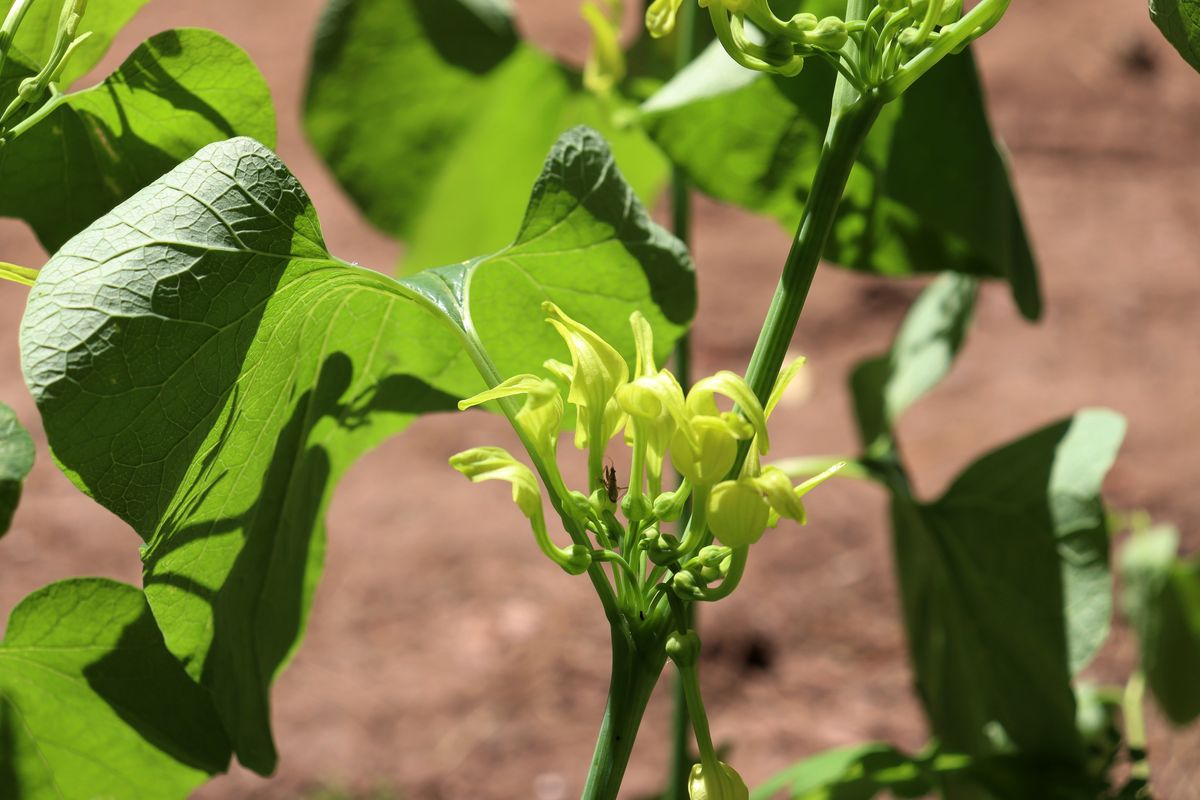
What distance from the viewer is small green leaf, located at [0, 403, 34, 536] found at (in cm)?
39

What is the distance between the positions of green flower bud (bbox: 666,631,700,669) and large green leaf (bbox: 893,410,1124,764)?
32cm

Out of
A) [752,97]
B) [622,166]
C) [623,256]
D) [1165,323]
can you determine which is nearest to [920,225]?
[752,97]

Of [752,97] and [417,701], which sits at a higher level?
[752,97]

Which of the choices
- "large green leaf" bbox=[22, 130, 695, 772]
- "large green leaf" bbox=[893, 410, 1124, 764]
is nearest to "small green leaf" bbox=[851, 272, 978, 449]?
"large green leaf" bbox=[893, 410, 1124, 764]

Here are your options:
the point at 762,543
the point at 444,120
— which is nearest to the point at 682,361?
the point at 444,120

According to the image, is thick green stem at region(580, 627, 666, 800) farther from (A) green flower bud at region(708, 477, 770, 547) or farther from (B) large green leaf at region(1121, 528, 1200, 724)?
(B) large green leaf at region(1121, 528, 1200, 724)

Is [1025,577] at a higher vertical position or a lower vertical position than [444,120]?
lower

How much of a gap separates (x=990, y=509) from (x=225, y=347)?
16.4 inches

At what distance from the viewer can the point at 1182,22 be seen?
33 centimetres

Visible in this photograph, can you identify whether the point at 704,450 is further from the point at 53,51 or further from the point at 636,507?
the point at 53,51

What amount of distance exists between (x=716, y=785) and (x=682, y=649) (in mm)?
35

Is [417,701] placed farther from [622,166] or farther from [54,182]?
[54,182]

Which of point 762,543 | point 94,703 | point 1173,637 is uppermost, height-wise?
point 94,703

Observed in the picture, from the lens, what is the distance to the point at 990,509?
62 centimetres
